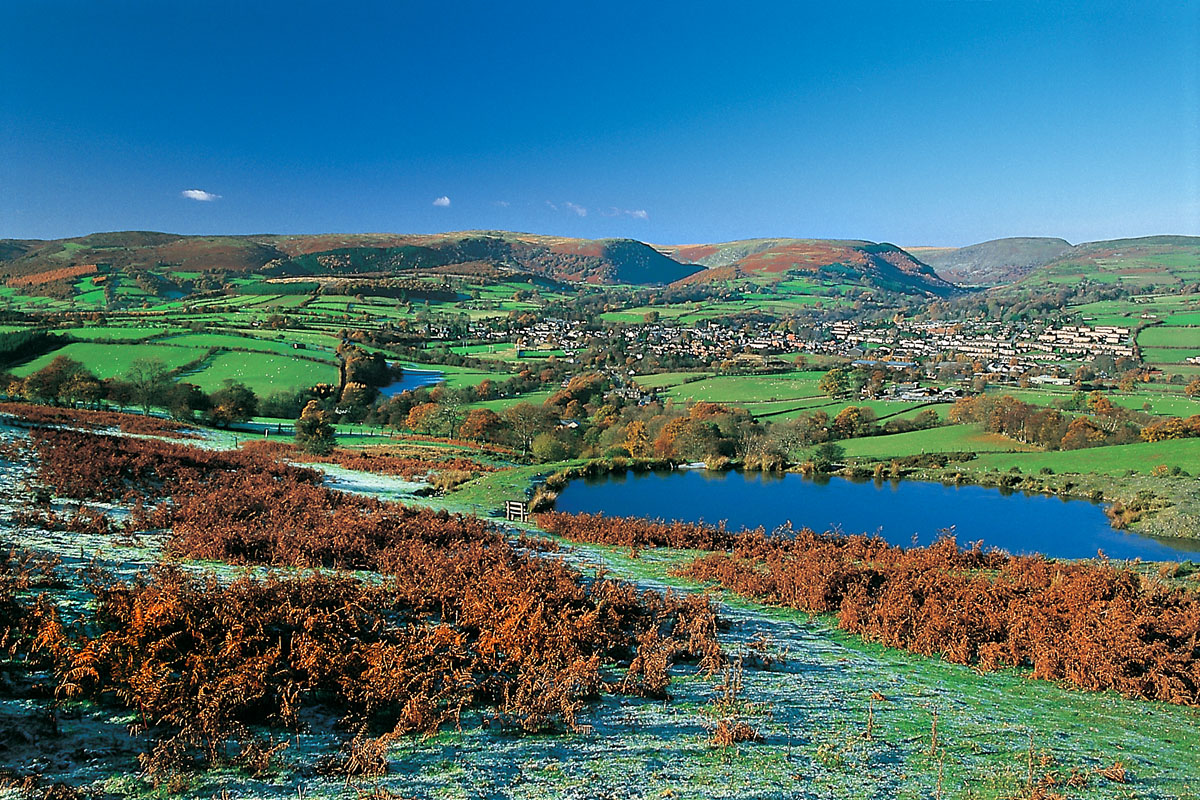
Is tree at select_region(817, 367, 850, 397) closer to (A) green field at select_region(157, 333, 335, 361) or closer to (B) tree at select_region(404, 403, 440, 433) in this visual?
(B) tree at select_region(404, 403, 440, 433)

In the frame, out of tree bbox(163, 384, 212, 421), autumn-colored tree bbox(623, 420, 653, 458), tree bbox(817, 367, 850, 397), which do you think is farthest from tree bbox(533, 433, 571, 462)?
tree bbox(817, 367, 850, 397)

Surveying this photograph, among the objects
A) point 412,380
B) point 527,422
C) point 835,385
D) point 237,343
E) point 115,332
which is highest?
point 115,332

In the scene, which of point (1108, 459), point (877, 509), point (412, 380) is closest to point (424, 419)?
point (412, 380)

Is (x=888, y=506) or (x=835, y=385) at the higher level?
(x=835, y=385)

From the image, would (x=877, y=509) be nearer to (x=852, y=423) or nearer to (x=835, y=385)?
(x=852, y=423)

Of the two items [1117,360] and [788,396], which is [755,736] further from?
[1117,360]

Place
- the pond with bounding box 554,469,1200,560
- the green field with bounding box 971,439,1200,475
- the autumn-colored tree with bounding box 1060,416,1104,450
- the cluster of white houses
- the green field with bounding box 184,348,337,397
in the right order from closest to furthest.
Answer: the pond with bounding box 554,469,1200,560, the green field with bounding box 971,439,1200,475, the autumn-colored tree with bounding box 1060,416,1104,450, the green field with bounding box 184,348,337,397, the cluster of white houses
